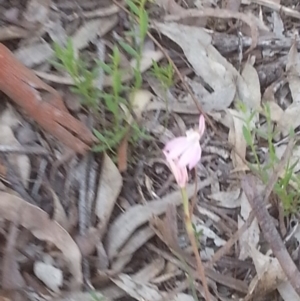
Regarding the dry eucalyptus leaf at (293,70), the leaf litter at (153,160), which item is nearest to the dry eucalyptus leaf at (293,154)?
the leaf litter at (153,160)

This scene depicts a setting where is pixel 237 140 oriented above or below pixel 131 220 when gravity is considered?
above

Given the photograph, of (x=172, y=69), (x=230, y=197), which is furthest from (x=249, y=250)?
(x=172, y=69)

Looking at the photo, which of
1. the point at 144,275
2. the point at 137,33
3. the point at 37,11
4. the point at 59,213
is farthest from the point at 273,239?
the point at 37,11

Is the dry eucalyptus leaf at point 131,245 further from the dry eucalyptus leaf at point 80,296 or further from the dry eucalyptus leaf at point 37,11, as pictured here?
the dry eucalyptus leaf at point 37,11

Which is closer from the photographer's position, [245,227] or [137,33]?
[245,227]

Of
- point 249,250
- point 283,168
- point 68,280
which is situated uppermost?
point 283,168

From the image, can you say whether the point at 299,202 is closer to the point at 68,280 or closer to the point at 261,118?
the point at 261,118

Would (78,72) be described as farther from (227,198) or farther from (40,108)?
(227,198)
